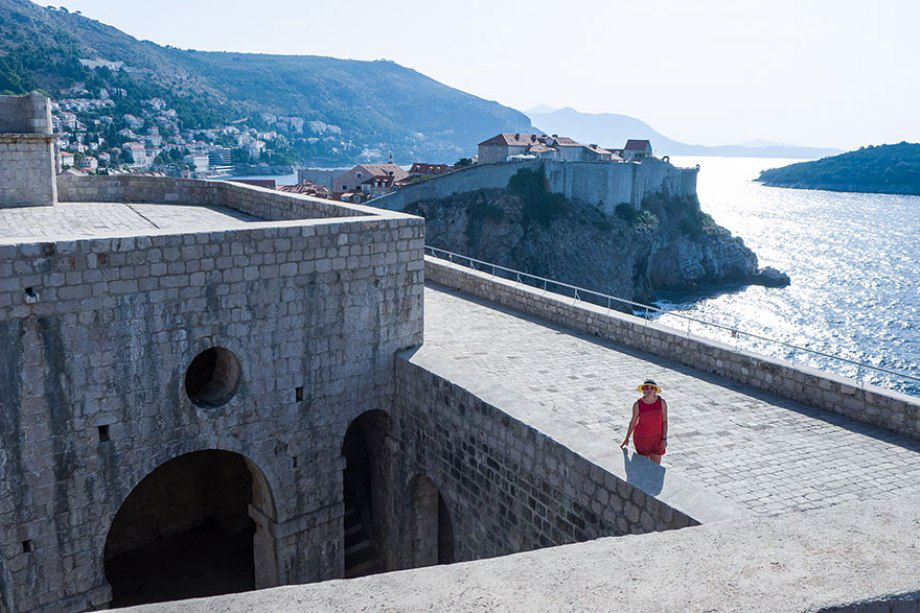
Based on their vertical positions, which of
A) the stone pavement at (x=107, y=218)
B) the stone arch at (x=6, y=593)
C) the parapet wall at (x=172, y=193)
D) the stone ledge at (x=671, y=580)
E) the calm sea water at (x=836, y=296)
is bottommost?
the calm sea water at (x=836, y=296)

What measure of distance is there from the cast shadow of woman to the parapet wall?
847 cm

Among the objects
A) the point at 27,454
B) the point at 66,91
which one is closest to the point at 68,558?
the point at 27,454

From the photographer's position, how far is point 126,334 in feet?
27.8

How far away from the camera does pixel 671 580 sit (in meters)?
3.04

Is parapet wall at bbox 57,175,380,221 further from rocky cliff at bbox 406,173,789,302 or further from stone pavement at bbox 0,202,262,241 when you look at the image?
rocky cliff at bbox 406,173,789,302

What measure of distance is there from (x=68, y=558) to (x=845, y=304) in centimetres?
7607

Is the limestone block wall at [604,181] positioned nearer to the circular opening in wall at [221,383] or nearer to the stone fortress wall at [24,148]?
the stone fortress wall at [24,148]

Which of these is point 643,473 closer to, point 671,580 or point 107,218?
point 671,580

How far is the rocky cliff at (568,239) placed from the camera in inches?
2618

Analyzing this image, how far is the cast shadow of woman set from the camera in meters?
6.79

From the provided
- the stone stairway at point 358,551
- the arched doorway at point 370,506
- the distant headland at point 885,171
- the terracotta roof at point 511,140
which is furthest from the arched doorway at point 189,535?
the distant headland at point 885,171

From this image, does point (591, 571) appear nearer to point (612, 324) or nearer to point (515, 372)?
point (515, 372)

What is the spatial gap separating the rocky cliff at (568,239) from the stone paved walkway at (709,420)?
4945 centimetres

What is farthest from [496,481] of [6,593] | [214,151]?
[214,151]
